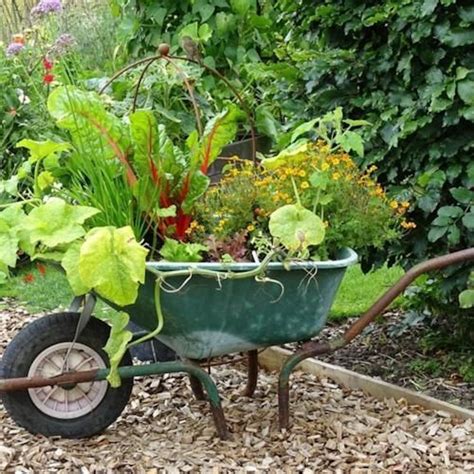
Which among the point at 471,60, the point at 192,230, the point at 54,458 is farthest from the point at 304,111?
the point at 54,458

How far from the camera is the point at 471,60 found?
2.64 metres

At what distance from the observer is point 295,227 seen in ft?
7.13

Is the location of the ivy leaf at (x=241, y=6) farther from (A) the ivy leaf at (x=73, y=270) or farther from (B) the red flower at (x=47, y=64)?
(A) the ivy leaf at (x=73, y=270)

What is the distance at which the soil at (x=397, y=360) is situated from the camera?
289cm

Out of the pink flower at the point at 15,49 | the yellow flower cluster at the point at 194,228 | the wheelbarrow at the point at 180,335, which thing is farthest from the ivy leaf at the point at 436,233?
the pink flower at the point at 15,49

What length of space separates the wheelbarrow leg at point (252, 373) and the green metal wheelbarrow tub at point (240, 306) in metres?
0.25

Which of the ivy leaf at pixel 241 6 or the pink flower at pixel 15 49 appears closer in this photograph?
the ivy leaf at pixel 241 6

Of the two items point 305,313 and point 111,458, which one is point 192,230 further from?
point 111,458

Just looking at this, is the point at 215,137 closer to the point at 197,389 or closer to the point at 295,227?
the point at 295,227

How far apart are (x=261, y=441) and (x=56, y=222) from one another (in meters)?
0.84

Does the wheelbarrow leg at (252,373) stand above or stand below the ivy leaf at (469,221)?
below

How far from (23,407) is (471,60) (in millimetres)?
1644

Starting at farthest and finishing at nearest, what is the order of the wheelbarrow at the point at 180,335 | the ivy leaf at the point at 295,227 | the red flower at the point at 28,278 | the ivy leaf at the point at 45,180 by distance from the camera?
the red flower at the point at 28,278 < the ivy leaf at the point at 45,180 < the wheelbarrow at the point at 180,335 < the ivy leaf at the point at 295,227

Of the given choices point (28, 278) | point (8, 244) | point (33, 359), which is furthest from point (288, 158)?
point (28, 278)
